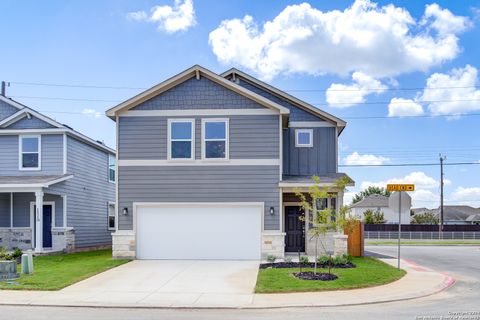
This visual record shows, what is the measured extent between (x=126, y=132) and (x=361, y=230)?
33.9 feet

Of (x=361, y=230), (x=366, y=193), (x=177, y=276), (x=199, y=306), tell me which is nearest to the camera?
(x=199, y=306)

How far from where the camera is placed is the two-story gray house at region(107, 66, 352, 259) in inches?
765

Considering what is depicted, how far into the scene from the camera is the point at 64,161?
896 inches

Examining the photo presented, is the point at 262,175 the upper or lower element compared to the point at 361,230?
upper

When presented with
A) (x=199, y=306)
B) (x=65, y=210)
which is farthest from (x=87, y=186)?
(x=199, y=306)

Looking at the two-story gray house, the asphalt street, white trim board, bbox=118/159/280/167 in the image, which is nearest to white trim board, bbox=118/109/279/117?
the two-story gray house

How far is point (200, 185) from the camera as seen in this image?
19500mm

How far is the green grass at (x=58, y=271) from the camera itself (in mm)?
13250

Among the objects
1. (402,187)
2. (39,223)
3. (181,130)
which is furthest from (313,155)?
(39,223)

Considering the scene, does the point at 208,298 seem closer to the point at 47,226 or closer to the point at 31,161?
the point at 47,226

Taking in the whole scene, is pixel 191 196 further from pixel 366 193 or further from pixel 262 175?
pixel 366 193

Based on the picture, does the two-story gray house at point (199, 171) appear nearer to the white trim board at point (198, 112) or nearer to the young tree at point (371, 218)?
the white trim board at point (198, 112)

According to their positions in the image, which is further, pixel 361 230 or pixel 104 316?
pixel 361 230

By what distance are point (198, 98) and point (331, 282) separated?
950 cm
